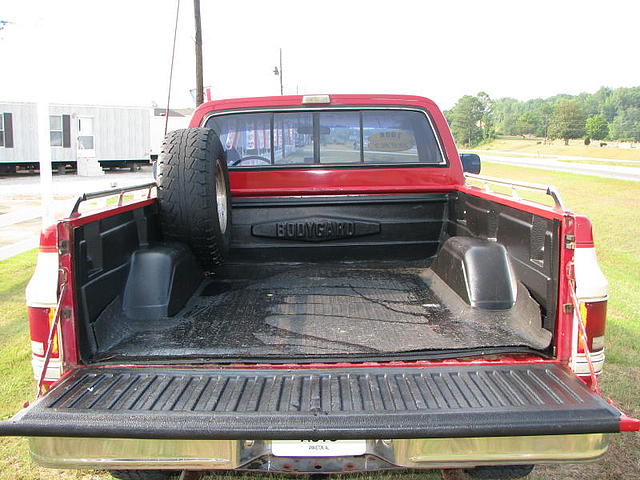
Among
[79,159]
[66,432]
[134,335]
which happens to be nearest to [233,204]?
[134,335]

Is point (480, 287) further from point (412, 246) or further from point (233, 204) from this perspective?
point (233, 204)

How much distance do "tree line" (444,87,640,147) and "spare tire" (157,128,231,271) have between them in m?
109

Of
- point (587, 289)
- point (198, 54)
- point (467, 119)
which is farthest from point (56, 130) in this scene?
point (467, 119)

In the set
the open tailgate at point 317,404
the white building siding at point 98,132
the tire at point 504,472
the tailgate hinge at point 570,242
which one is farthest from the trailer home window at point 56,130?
the tailgate hinge at point 570,242

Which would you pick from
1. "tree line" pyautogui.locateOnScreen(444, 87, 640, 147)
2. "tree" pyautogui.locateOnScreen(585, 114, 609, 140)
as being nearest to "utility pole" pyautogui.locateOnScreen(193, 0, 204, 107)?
"tree line" pyautogui.locateOnScreen(444, 87, 640, 147)

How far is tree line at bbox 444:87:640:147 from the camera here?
115438 mm

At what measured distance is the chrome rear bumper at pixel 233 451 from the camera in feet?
6.47

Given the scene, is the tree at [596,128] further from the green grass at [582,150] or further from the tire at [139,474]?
the tire at [139,474]

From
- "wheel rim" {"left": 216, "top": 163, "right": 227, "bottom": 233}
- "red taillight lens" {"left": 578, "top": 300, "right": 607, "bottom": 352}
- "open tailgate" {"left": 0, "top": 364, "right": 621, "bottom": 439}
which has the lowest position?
"open tailgate" {"left": 0, "top": 364, "right": 621, "bottom": 439}

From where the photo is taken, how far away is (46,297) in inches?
90.4

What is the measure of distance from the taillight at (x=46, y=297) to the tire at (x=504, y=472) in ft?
6.24

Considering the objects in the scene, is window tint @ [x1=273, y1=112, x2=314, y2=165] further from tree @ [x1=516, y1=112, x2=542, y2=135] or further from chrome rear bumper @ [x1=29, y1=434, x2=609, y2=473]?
tree @ [x1=516, y1=112, x2=542, y2=135]

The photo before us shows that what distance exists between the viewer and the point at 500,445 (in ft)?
6.49

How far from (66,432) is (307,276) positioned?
7.38 feet
